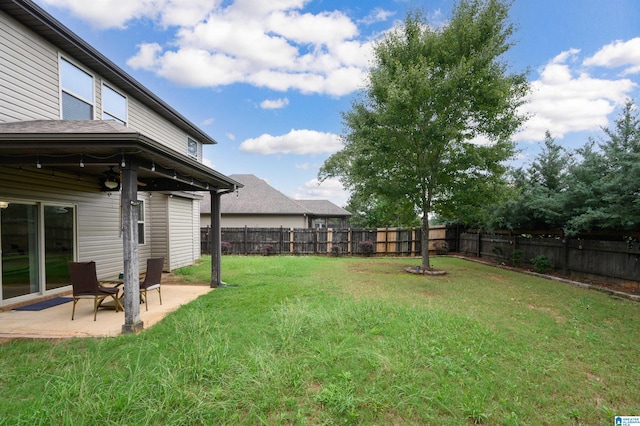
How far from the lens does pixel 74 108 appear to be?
7.00 meters

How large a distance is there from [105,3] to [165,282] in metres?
7.86

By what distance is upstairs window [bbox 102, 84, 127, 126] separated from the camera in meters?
7.87

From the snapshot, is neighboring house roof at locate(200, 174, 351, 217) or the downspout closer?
the downspout

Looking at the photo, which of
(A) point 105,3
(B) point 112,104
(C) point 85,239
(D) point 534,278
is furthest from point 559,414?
(A) point 105,3

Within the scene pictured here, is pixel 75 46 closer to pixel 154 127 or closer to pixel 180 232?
pixel 154 127

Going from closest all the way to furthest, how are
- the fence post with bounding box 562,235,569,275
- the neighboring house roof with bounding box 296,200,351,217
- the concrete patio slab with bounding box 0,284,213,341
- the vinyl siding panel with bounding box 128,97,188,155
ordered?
the concrete patio slab with bounding box 0,284,213,341 < the vinyl siding panel with bounding box 128,97,188,155 < the fence post with bounding box 562,235,569,275 < the neighboring house roof with bounding box 296,200,351,217

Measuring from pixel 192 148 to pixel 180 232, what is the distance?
4.08m

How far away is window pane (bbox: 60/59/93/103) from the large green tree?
306 inches

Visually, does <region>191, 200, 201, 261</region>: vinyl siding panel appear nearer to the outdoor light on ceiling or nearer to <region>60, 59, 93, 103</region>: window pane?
the outdoor light on ceiling

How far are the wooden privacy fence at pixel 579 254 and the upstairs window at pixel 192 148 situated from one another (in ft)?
44.7

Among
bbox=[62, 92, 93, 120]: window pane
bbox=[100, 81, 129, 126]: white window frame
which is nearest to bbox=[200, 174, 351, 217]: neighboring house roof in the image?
bbox=[100, 81, 129, 126]: white window frame

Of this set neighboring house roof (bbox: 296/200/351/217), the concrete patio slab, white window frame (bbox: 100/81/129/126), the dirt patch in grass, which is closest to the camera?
the concrete patio slab

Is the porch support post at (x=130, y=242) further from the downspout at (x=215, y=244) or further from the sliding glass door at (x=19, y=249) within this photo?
the downspout at (x=215, y=244)

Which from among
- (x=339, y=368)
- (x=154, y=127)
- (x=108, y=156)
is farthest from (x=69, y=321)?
(x=154, y=127)
